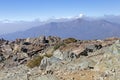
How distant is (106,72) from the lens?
29.2 metres

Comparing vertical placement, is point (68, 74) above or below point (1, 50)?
above

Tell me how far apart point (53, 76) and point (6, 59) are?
5071 centimetres

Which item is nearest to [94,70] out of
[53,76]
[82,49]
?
[53,76]

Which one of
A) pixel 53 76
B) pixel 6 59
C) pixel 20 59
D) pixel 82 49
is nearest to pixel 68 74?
pixel 53 76

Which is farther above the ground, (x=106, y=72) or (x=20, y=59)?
(x=106, y=72)

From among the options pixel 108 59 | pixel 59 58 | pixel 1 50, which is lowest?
pixel 1 50

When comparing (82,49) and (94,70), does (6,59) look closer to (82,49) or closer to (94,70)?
(82,49)

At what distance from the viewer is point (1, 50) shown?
3858 inches

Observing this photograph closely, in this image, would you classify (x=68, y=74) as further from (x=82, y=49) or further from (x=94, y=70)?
(x=82, y=49)

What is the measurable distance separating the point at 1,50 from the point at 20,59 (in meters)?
23.0

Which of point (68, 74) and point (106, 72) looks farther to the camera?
point (68, 74)

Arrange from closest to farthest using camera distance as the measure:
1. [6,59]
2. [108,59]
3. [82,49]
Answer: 1. [108,59]
2. [82,49]
3. [6,59]

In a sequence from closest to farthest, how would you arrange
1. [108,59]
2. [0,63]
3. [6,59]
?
[108,59] < [0,63] < [6,59]

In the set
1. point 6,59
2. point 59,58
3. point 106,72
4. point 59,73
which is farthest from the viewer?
point 6,59
